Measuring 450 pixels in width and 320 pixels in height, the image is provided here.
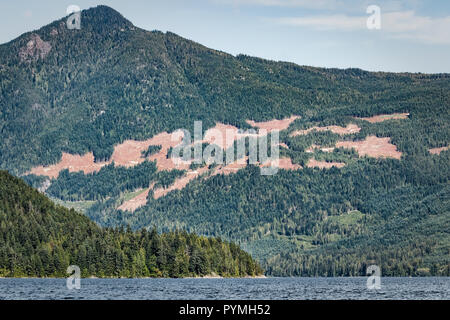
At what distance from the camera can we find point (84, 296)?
194875 millimetres

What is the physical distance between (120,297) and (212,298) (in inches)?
737
